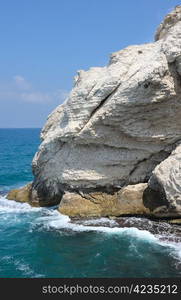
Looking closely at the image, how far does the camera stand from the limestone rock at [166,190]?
24.6 metres

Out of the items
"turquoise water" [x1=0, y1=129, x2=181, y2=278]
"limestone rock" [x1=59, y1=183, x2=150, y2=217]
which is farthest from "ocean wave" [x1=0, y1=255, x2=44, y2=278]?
"limestone rock" [x1=59, y1=183, x2=150, y2=217]

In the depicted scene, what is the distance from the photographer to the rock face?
26.7m

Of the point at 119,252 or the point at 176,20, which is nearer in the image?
the point at 119,252

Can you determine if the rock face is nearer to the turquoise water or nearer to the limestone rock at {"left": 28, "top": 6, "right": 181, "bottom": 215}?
the limestone rock at {"left": 28, "top": 6, "right": 181, "bottom": 215}

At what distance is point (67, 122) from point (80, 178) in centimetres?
541

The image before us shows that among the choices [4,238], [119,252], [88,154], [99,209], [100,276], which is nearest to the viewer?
[100,276]

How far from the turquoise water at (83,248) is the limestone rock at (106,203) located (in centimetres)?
95

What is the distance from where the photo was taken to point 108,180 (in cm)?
3038

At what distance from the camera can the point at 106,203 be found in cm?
2939

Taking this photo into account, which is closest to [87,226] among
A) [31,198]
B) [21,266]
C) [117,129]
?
[21,266]

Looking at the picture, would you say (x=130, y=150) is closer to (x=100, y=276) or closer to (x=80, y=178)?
(x=80, y=178)

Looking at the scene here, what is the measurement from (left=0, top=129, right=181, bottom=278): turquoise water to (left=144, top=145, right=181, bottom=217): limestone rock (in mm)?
1294

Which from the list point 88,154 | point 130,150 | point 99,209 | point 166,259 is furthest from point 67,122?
point 166,259

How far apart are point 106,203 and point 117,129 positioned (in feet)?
21.0
